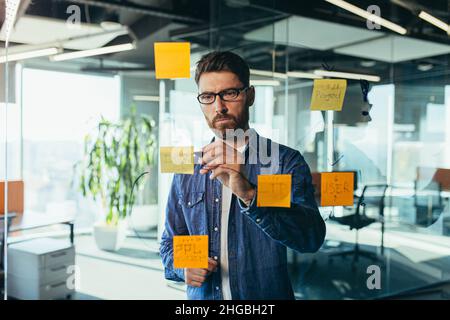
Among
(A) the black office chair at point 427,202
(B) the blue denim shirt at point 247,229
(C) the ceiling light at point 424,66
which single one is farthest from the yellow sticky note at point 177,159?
(C) the ceiling light at point 424,66

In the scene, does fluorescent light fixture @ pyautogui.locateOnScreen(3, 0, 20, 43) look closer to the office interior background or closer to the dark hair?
the office interior background

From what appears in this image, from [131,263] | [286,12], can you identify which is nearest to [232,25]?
[286,12]

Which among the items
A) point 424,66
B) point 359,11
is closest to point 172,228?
point 359,11

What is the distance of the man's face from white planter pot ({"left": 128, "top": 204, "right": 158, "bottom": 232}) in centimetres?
69

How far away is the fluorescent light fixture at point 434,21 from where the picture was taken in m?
2.10

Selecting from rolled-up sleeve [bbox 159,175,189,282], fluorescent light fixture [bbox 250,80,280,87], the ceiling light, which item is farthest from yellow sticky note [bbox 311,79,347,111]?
the ceiling light

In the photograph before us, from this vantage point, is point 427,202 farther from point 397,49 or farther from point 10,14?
point 10,14

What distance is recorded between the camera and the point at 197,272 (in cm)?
129

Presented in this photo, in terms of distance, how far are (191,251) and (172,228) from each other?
106 millimetres

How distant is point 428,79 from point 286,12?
1.46 metres

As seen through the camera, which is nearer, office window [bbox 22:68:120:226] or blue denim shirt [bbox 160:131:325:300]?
blue denim shirt [bbox 160:131:325:300]

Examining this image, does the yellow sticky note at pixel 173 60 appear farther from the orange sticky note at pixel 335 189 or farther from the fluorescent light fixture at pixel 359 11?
the fluorescent light fixture at pixel 359 11

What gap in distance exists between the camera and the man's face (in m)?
1.32
